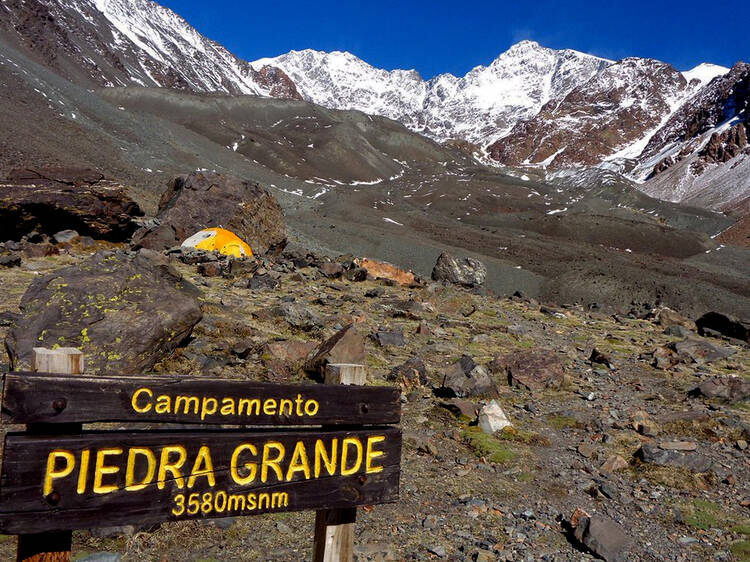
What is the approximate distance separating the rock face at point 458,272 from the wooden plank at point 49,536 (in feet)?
91.3

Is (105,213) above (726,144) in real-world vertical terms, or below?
below

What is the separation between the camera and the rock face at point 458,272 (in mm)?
30516

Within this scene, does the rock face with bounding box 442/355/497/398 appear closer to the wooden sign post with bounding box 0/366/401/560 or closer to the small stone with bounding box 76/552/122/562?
the small stone with bounding box 76/552/122/562

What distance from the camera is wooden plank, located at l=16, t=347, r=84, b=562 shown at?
2643mm

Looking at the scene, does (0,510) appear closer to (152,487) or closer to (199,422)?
(152,487)

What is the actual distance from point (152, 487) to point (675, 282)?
43.4 m

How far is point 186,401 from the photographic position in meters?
2.94

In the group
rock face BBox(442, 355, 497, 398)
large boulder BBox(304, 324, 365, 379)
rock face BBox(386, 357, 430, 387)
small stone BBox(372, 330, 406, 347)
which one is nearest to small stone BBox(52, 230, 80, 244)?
small stone BBox(372, 330, 406, 347)

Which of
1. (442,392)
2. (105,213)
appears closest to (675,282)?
(442,392)

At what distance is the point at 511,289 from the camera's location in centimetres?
3709

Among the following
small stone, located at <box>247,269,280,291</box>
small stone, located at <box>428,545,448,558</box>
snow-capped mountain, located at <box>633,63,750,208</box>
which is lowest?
small stone, located at <box>428,545,448,558</box>

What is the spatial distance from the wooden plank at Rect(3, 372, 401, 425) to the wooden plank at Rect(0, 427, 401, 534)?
0.31ft

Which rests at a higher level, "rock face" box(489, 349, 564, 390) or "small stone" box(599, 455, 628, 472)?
"rock face" box(489, 349, 564, 390)

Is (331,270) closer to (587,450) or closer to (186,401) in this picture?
(587,450)
